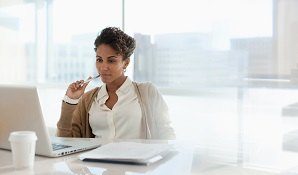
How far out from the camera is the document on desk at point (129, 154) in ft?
3.45

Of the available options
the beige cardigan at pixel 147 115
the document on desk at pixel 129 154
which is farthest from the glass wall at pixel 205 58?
the document on desk at pixel 129 154

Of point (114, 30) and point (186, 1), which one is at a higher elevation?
point (186, 1)

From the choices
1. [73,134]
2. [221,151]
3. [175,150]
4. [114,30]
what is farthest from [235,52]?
[175,150]

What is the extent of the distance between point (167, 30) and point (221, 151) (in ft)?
3.57

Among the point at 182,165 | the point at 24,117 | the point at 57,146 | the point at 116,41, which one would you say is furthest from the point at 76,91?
the point at 182,165

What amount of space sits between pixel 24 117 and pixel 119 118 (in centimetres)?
91

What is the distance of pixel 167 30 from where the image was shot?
296 cm

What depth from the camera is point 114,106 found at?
200cm

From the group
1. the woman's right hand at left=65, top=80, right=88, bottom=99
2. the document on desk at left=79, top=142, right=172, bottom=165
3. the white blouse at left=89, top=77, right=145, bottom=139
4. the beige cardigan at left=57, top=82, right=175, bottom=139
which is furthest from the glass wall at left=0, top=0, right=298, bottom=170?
the document on desk at left=79, top=142, right=172, bottom=165

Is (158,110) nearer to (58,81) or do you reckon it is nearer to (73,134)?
(73,134)

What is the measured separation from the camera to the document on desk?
3.45 ft

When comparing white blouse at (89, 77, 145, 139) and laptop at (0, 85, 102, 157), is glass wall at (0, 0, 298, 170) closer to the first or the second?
white blouse at (89, 77, 145, 139)

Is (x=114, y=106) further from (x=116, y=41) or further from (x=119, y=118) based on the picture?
(x=116, y=41)

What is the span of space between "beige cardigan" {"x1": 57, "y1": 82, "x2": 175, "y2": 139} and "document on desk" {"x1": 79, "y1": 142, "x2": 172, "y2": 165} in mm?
771
